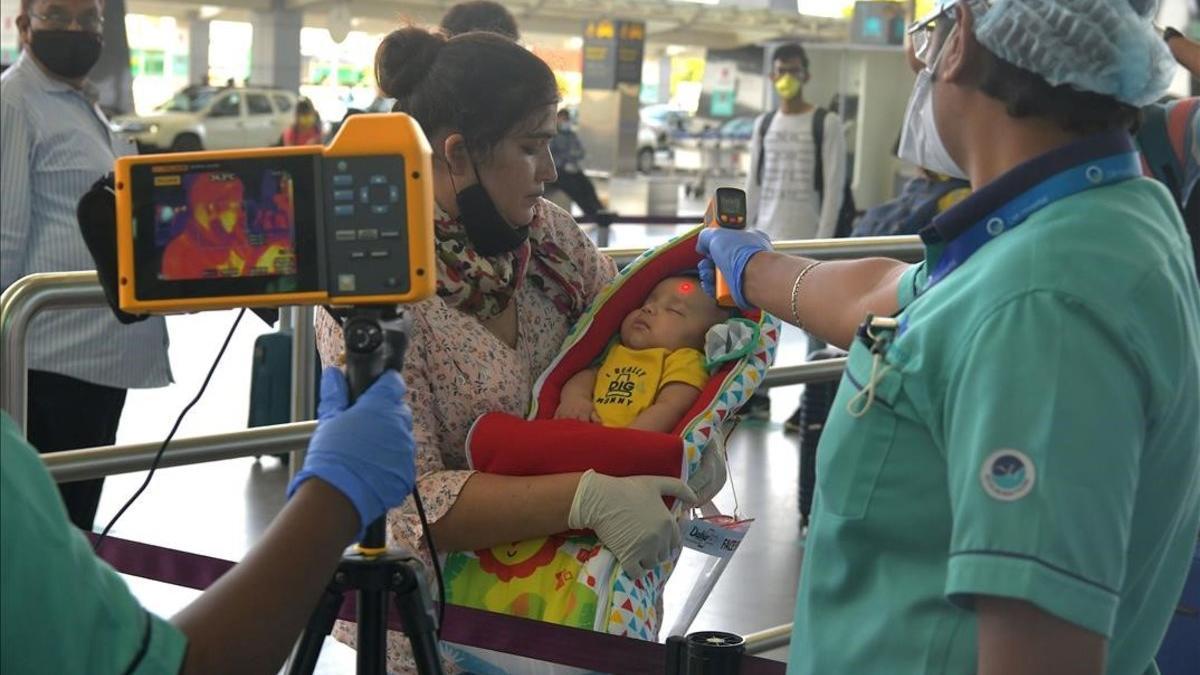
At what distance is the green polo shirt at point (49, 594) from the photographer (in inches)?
43.6

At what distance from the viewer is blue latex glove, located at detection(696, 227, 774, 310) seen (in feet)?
7.06

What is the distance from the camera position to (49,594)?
1124 mm

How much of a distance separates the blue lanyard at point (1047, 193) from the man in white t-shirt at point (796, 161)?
230 inches

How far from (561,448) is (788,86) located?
5568 millimetres

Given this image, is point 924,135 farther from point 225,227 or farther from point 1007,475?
point 225,227

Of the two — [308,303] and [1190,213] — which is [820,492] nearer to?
[308,303]

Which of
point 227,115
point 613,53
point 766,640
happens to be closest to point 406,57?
point 766,640

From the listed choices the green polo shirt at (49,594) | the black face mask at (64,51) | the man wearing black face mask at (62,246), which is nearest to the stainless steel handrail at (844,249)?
the man wearing black face mask at (62,246)

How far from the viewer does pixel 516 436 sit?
78.4 inches

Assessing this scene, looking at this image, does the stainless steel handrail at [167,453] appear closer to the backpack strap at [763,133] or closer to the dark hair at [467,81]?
the dark hair at [467,81]

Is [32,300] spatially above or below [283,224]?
below

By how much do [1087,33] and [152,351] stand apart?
294cm

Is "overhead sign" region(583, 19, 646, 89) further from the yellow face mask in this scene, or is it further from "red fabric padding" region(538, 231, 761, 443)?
"red fabric padding" region(538, 231, 761, 443)

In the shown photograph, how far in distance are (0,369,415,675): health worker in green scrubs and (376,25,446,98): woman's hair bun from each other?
2.40 feet
